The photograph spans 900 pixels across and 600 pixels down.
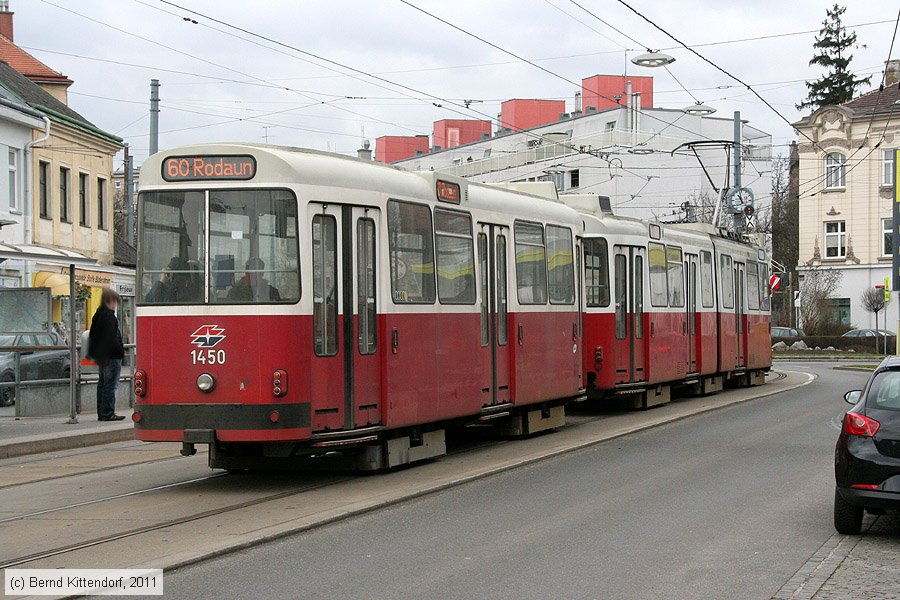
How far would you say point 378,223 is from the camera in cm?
1350

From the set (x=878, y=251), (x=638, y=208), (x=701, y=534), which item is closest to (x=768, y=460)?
(x=701, y=534)

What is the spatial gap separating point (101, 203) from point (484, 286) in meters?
28.1

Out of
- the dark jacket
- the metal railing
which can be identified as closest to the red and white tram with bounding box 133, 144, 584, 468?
the dark jacket

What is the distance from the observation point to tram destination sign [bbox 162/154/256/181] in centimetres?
1238

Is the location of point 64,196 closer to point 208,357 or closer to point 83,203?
point 83,203

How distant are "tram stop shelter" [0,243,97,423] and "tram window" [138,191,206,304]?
732cm

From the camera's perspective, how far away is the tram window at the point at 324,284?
12.5 meters

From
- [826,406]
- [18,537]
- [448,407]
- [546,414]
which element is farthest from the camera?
[826,406]

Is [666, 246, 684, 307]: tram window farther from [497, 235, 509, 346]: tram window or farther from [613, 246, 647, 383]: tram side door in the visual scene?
[497, 235, 509, 346]: tram window

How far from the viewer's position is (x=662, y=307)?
2442 centimetres

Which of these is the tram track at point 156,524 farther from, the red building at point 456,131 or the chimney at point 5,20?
the red building at point 456,131

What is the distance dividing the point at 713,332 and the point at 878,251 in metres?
42.5

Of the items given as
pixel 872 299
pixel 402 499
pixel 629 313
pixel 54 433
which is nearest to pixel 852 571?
pixel 402 499

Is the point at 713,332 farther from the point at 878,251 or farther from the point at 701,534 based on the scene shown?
the point at 878,251
